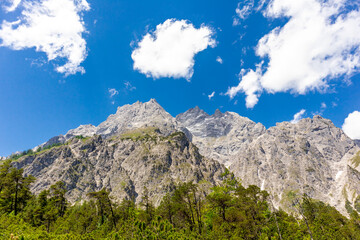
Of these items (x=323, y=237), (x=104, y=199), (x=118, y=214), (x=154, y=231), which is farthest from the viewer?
(x=118, y=214)

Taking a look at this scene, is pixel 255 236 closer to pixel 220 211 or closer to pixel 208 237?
pixel 220 211

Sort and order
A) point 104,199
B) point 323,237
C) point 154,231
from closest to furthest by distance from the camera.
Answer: point 154,231, point 323,237, point 104,199

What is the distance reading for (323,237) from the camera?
1747 inches

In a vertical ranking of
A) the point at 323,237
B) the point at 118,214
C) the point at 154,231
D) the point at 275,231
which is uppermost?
the point at 118,214

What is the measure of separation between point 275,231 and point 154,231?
34.4 meters

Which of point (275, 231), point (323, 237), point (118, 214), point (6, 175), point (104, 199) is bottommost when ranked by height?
point (323, 237)

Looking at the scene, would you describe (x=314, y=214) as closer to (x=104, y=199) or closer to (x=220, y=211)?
(x=220, y=211)

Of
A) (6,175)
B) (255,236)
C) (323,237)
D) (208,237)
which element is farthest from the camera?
(323,237)

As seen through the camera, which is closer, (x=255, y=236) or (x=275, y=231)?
(x=255, y=236)

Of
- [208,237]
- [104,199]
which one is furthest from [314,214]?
[104,199]

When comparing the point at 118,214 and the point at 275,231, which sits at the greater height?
the point at 118,214

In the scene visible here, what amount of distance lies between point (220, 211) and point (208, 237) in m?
15.1

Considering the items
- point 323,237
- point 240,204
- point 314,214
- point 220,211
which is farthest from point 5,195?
point 314,214

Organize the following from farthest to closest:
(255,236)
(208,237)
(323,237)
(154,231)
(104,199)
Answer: (104,199), (323,237), (255,236), (208,237), (154,231)
